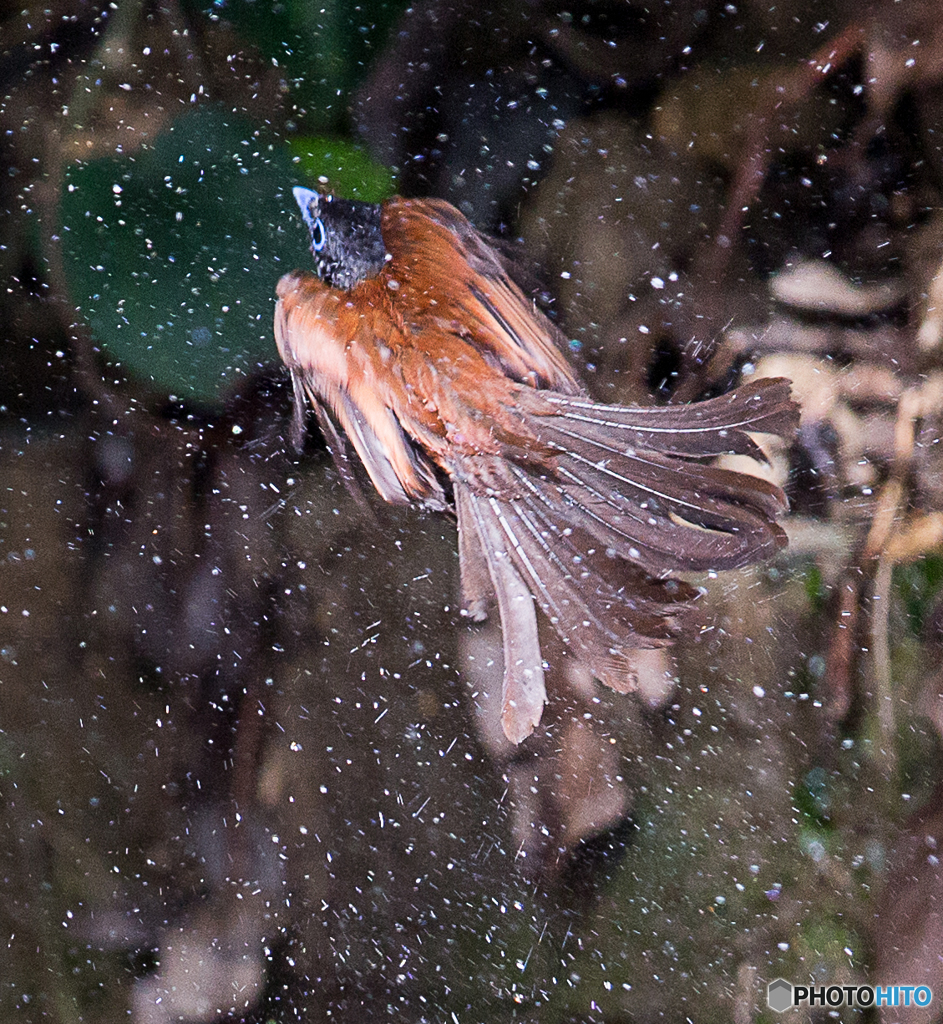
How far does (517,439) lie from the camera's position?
346 millimetres

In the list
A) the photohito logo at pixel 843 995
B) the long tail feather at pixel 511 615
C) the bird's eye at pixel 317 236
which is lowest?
the photohito logo at pixel 843 995

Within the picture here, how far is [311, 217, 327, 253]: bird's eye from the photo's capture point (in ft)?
1.18

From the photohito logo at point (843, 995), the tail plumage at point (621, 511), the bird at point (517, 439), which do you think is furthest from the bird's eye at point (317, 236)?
the photohito logo at point (843, 995)

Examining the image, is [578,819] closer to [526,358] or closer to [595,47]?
[526,358]

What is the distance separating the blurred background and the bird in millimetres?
11

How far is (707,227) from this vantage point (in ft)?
1.07

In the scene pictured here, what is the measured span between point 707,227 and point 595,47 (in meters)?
0.09

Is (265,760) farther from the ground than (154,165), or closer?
closer

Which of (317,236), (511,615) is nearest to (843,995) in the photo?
(511,615)

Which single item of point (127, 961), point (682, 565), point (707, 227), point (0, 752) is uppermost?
point (707, 227)

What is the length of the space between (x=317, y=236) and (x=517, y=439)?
13 centimetres

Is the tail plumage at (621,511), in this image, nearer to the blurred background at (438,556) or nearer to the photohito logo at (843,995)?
the blurred background at (438,556)

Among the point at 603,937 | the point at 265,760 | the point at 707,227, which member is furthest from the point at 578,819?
the point at 707,227

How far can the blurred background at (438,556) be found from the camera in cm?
32
